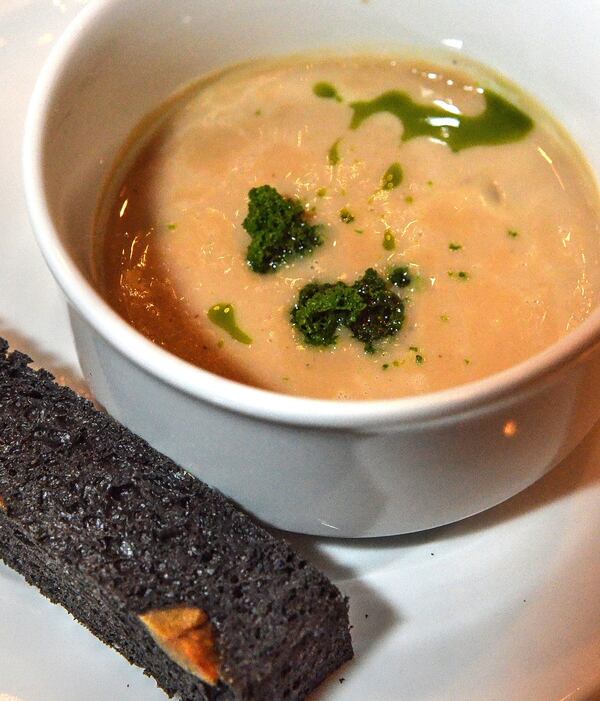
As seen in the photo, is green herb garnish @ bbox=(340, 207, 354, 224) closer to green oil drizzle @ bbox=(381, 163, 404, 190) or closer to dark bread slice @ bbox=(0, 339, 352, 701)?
green oil drizzle @ bbox=(381, 163, 404, 190)

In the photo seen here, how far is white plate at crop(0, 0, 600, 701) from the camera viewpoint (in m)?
1.35

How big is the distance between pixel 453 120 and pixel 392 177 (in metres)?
0.27

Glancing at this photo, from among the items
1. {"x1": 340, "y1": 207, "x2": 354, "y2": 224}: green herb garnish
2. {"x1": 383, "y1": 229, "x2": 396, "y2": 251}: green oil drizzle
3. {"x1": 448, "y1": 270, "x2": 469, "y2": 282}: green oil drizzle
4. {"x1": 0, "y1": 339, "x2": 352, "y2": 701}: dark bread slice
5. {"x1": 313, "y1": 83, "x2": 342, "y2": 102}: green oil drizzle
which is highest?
{"x1": 313, "y1": 83, "x2": 342, "y2": 102}: green oil drizzle

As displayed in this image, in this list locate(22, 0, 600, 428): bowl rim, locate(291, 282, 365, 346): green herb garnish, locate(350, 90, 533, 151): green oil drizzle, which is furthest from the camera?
locate(350, 90, 533, 151): green oil drizzle

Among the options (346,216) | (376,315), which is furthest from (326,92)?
(376,315)

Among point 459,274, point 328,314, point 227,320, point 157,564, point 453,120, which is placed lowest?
point 157,564

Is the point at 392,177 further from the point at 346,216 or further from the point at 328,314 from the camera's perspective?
the point at 328,314

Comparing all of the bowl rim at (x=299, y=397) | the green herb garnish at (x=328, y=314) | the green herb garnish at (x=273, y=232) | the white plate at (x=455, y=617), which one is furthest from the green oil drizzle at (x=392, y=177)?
the bowl rim at (x=299, y=397)

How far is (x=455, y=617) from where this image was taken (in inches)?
56.8

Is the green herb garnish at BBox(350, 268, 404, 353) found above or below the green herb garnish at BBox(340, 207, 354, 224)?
below

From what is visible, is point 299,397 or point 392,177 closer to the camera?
point 299,397

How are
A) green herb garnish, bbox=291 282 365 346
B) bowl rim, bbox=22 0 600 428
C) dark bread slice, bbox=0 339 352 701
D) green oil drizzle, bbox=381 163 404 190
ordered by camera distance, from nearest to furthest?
1. bowl rim, bbox=22 0 600 428
2. dark bread slice, bbox=0 339 352 701
3. green herb garnish, bbox=291 282 365 346
4. green oil drizzle, bbox=381 163 404 190

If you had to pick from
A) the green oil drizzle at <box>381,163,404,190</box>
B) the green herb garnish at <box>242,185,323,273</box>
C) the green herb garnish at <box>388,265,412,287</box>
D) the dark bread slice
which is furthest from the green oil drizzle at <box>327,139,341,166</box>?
the dark bread slice

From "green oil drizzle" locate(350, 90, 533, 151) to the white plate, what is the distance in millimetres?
760
